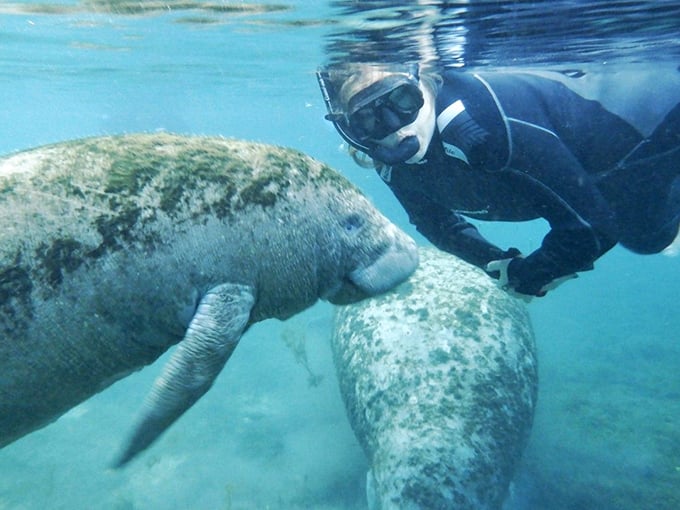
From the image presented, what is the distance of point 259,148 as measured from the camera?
2.69 metres

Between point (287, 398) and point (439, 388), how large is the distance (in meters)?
6.66

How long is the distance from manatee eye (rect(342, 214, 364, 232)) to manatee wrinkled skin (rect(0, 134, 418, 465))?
0.23 ft

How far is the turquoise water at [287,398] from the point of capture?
7478 mm

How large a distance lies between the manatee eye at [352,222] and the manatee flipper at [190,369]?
75 centimetres

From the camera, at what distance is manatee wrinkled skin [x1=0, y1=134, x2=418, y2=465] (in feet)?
6.93

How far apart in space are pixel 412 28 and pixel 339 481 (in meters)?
7.10

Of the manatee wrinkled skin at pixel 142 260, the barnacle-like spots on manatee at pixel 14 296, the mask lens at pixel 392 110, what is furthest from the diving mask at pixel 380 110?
the barnacle-like spots on manatee at pixel 14 296

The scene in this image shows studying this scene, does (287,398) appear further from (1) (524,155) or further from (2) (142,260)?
(2) (142,260)

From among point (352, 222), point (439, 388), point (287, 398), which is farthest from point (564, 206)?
point (287, 398)

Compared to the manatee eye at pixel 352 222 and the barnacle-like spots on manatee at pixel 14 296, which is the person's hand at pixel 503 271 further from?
the barnacle-like spots on manatee at pixel 14 296

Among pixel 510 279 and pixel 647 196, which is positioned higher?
pixel 647 196

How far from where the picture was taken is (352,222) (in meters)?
2.71

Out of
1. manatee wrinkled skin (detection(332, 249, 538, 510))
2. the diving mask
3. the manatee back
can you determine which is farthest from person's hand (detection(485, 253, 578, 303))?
the manatee back

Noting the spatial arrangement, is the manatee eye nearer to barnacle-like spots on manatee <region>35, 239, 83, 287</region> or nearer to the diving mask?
barnacle-like spots on manatee <region>35, 239, 83, 287</region>
